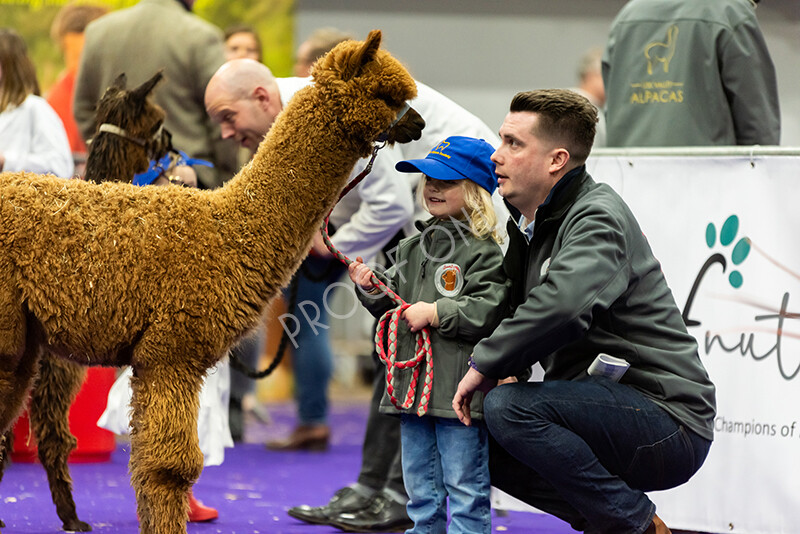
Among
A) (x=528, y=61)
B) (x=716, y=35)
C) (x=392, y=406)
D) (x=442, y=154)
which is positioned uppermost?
(x=528, y=61)

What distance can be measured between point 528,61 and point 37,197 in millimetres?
7296

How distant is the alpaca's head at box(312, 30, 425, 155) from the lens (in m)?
2.70

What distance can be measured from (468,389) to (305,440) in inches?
128

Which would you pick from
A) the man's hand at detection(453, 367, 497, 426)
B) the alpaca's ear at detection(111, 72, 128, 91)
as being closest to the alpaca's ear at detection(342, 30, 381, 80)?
the man's hand at detection(453, 367, 497, 426)

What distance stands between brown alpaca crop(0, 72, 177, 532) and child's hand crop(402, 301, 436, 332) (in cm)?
116

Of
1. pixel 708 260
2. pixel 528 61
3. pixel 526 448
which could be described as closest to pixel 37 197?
pixel 526 448

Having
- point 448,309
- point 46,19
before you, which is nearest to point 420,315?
point 448,309

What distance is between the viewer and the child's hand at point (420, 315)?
297 cm

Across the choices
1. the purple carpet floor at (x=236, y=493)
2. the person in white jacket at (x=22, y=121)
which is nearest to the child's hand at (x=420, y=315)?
the purple carpet floor at (x=236, y=493)

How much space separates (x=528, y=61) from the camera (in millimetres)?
9414

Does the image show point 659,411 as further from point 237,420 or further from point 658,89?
point 237,420

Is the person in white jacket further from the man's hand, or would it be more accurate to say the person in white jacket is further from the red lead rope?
the man's hand

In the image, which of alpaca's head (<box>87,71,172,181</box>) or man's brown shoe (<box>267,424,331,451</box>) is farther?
man's brown shoe (<box>267,424,331,451</box>)

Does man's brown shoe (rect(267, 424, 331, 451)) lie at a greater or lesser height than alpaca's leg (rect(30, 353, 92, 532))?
lesser
